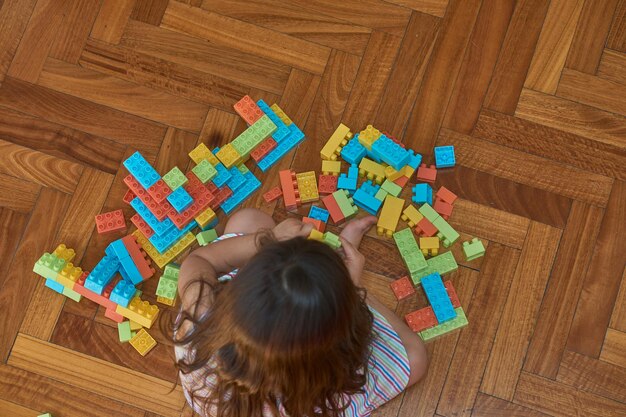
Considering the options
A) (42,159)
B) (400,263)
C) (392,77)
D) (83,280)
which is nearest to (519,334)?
(400,263)

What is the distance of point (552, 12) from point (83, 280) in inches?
50.4

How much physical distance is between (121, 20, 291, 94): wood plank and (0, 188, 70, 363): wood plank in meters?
0.42

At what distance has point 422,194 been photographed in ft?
4.75

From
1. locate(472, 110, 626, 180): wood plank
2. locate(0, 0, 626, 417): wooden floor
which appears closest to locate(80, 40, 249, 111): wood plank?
locate(0, 0, 626, 417): wooden floor

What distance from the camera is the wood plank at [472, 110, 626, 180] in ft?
4.89

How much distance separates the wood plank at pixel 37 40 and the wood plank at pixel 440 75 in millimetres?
920

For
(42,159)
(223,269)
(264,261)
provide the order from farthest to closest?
(42,159)
(223,269)
(264,261)

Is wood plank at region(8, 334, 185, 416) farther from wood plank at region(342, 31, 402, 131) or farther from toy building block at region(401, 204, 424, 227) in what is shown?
wood plank at region(342, 31, 402, 131)

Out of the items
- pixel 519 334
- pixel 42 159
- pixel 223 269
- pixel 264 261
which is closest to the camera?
pixel 264 261

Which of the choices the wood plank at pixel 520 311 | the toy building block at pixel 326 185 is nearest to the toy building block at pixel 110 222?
the toy building block at pixel 326 185

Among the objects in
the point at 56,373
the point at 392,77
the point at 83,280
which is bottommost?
the point at 56,373

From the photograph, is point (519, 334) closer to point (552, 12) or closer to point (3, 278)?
point (552, 12)

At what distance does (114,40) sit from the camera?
159 cm

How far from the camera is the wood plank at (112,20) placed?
1.60 m
